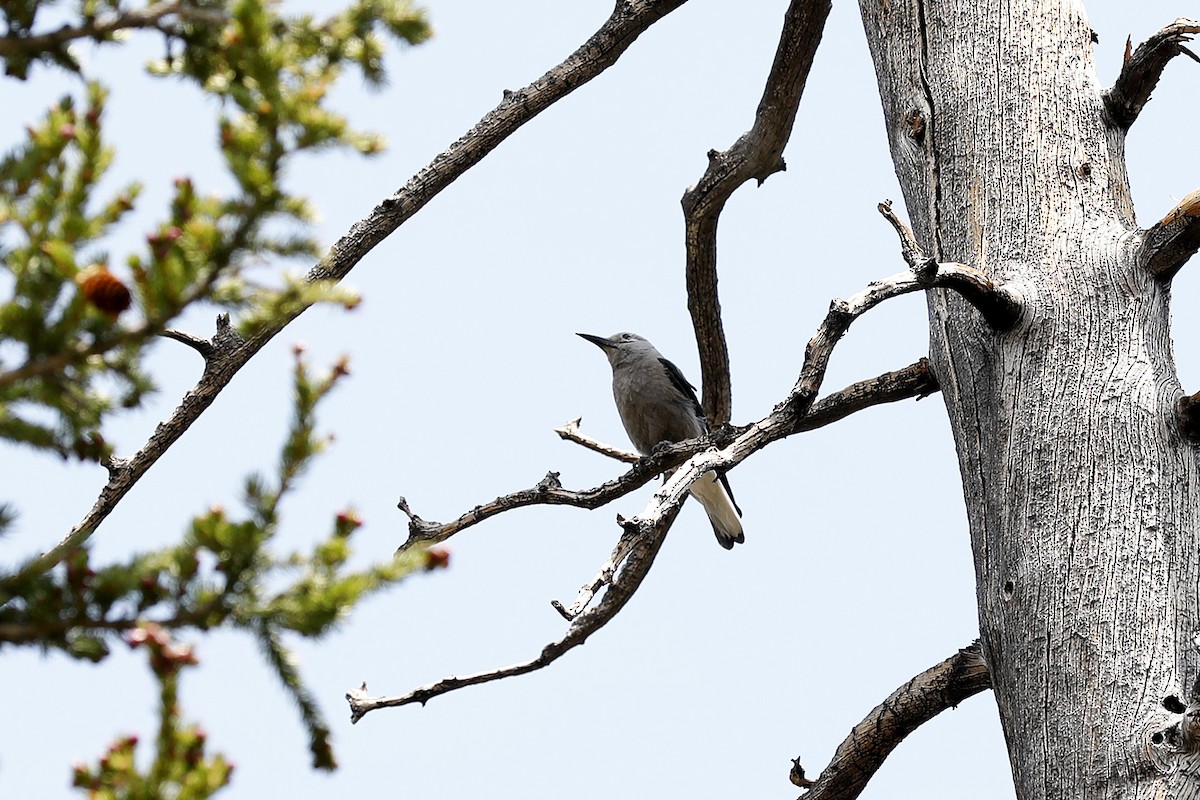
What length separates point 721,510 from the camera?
7.15 m

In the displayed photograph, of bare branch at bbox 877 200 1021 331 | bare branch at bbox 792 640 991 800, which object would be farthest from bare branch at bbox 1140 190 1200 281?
bare branch at bbox 792 640 991 800

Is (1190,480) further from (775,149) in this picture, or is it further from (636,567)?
(775,149)

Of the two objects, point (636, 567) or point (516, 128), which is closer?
point (516, 128)

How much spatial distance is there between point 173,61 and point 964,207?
200cm

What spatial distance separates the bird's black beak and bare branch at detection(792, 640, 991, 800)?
4.51 metres

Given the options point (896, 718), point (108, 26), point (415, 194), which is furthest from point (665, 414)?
point (108, 26)

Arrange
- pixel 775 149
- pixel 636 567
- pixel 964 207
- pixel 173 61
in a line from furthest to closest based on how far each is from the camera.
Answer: pixel 775 149 < pixel 636 567 < pixel 964 207 < pixel 173 61

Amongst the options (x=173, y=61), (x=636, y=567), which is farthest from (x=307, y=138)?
(x=636, y=567)

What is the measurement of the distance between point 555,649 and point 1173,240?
199 centimetres

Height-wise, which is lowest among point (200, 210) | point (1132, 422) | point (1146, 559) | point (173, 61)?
point (1146, 559)

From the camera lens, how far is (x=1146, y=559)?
2549mm

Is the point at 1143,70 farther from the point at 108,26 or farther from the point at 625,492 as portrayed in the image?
the point at 108,26

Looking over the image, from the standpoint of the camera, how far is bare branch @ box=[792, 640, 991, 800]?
10.2 feet

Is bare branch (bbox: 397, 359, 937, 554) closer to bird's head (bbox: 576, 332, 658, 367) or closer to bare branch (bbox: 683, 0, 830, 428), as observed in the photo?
bare branch (bbox: 683, 0, 830, 428)
